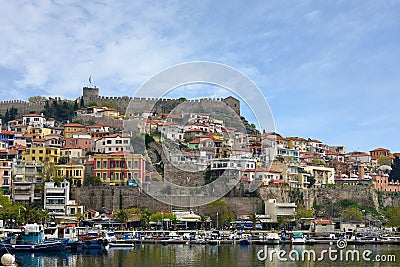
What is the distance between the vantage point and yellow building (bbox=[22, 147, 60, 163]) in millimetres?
41522

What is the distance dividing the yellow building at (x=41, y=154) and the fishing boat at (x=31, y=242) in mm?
14373

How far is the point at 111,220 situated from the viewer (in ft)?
119

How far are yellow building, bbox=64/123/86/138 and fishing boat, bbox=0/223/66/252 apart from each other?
2063 centimetres

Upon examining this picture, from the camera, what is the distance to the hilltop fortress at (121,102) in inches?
2146

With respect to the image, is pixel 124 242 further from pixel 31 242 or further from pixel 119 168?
pixel 119 168

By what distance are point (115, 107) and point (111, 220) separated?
855 inches

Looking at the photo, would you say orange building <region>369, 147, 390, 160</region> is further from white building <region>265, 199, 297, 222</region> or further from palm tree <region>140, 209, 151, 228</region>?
palm tree <region>140, 209, 151, 228</region>

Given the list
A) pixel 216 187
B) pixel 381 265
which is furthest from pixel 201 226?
pixel 381 265

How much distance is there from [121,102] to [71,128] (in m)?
9.94

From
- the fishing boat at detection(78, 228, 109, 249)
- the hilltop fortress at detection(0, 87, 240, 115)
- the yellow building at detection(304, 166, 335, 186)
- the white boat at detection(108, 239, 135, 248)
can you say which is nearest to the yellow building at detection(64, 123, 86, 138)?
the hilltop fortress at detection(0, 87, 240, 115)

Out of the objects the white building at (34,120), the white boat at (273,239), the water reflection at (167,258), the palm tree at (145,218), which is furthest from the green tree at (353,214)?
the white building at (34,120)

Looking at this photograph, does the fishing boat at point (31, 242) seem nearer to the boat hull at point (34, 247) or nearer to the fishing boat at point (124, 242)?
the boat hull at point (34, 247)

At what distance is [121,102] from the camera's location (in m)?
57.6

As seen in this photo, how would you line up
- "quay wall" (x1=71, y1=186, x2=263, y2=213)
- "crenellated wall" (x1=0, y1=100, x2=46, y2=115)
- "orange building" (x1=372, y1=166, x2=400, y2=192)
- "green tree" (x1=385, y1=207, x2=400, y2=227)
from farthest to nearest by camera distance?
"crenellated wall" (x1=0, y1=100, x2=46, y2=115), "orange building" (x1=372, y1=166, x2=400, y2=192), "green tree" (x1=385, y1=207, x2=400, y2=227), "quay wall" (x1=71, y1=186, x2=263, y2=213)
